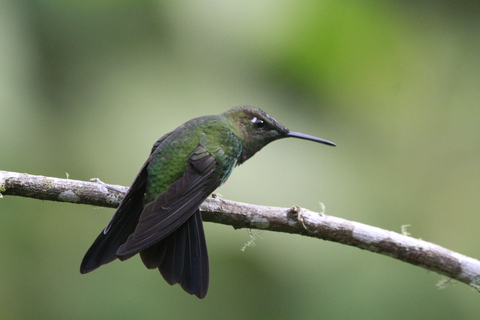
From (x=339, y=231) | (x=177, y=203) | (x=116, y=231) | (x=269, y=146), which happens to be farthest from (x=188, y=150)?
(x=269, y=146)

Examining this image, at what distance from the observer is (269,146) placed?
5164 mm

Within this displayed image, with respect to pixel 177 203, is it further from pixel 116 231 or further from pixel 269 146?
pixel 269 146

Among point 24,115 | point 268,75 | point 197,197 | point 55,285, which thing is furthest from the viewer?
point 268,75

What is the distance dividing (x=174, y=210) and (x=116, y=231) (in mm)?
393

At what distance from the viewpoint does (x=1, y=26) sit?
5.18 metres

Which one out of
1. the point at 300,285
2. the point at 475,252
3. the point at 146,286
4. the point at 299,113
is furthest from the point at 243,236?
the point at 475,252

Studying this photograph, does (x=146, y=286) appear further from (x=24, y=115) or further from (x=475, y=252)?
(x=475, y=252)

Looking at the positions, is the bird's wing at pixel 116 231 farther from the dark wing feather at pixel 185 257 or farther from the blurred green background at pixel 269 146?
the blurred green background at pixel 269 146

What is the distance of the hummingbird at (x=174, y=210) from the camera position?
2781mm

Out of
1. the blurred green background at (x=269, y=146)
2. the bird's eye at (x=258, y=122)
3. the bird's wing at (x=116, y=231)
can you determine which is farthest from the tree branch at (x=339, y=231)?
the blurred green background at (x=269, y=146)

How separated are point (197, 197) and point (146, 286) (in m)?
2.11

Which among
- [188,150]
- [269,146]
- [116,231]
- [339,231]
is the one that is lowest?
[269,146]

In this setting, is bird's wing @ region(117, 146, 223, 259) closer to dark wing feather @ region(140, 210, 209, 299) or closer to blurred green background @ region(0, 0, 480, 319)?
dark wing feather @ region(140, 210, 209, 299)

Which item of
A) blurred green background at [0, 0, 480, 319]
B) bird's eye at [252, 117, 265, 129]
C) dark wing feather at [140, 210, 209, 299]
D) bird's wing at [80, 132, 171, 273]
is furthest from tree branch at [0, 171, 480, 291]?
blurred green background at [0, 0, 480, 319]
